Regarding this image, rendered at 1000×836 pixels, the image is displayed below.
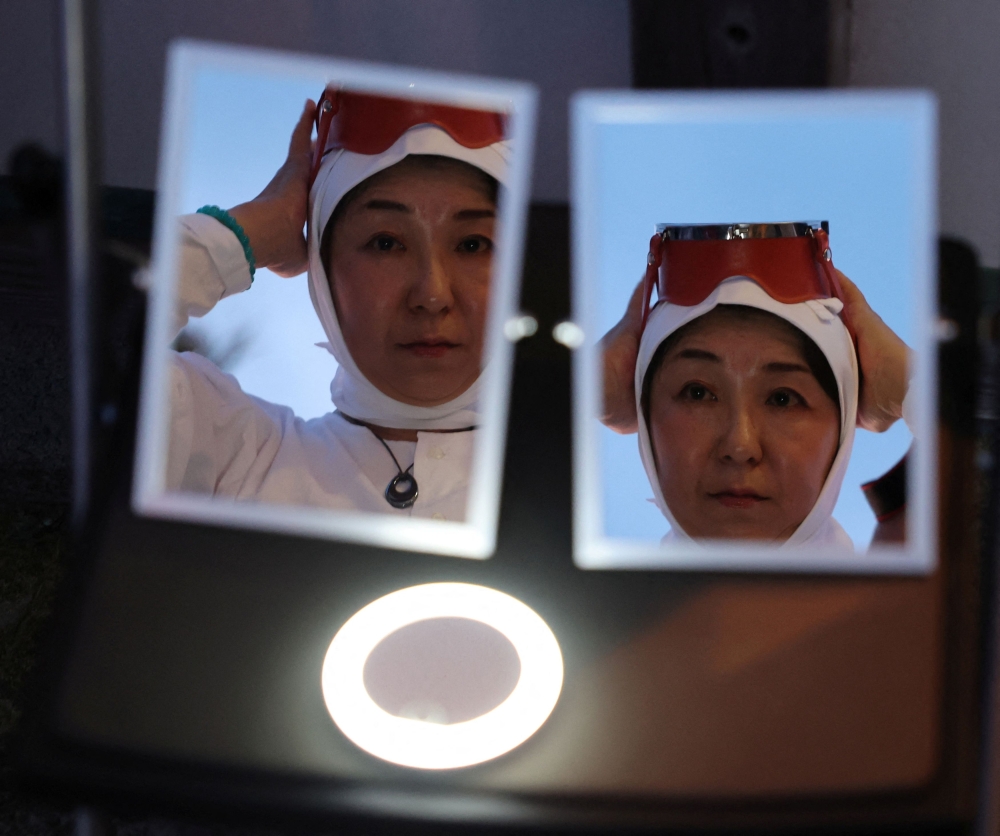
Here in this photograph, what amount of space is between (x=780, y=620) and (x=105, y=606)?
42cm

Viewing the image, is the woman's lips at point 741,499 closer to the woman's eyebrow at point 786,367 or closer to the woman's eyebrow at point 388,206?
the woman's eyebrow at point 786,367

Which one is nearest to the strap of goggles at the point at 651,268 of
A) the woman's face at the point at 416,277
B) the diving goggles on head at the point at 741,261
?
the diving goggles on head at the point at 741,261

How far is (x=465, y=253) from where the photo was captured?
596mm

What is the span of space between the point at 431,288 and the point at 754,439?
230mm

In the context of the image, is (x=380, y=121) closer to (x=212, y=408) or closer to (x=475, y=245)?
(x=475, y=245)

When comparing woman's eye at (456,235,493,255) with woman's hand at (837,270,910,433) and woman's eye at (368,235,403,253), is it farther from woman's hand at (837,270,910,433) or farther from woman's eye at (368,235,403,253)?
woman's hand at (837,270,910,433)

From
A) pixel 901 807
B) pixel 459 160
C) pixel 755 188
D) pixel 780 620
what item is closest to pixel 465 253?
pixel 459 160

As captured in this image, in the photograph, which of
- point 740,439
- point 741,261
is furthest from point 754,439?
point 741,261

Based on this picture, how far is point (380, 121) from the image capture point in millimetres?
615

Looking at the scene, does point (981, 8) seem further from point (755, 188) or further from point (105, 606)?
point (105, 606)

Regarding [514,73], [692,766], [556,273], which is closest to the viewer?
[692,766]

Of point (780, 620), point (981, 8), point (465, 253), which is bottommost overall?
point (780, 620)

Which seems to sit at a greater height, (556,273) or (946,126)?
(946,126)

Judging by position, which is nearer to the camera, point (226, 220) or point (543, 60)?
point (226, 220)
